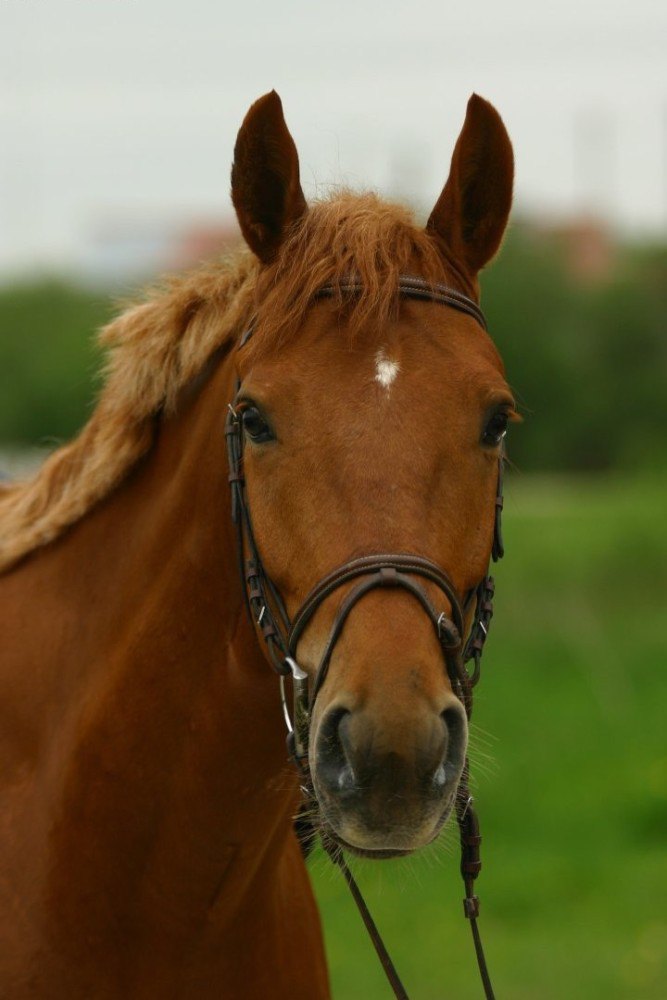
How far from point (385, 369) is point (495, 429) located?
30 cm

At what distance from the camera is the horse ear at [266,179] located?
3.18 metres

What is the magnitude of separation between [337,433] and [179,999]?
56.2 inches

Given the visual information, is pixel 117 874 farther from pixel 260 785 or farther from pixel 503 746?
pixel 503 746

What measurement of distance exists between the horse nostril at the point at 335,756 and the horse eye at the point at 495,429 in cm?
74

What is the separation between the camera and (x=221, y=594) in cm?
331

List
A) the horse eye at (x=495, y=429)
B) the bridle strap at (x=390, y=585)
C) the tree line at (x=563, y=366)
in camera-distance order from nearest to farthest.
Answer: the bridle strap at (x=390, y=585), the horse eye at (x=495, y=429), the tree line at (x=563, y=366)

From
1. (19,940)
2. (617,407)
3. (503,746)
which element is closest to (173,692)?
(19,940)

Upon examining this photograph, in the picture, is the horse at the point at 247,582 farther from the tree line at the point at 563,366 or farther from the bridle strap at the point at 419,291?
the tree line at the point at 563,366

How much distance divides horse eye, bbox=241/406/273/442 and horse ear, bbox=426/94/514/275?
0.70 metres

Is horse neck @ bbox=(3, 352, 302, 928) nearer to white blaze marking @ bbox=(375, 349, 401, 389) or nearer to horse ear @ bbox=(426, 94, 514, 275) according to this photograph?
white blaze marking @ bbox=(375, 349, 401, 389)

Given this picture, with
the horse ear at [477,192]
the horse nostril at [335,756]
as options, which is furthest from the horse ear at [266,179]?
the horse nostril at [335,756]

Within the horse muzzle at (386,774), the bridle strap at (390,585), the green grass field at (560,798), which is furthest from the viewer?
the green grass field at (560,798)

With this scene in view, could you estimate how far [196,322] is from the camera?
3.45 m

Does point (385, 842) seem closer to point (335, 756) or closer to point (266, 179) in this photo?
point (335, 756)
